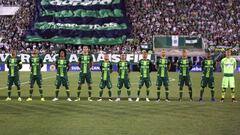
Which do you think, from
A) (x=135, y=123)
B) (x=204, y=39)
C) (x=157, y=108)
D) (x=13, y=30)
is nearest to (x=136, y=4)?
(x=204, y=39)

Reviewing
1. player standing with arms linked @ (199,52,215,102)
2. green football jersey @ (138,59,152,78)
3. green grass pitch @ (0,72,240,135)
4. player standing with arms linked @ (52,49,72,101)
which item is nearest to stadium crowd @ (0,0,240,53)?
green football jersey @ (138,59,152,78)

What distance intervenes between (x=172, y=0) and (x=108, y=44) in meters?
9.51

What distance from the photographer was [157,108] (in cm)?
1967

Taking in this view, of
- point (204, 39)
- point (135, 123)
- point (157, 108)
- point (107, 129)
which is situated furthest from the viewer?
point (204, 39)

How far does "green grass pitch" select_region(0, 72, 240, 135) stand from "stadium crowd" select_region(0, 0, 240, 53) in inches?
1236

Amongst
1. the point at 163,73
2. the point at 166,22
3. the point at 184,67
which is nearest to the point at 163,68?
the point at 163,73

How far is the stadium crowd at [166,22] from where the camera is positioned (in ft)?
178

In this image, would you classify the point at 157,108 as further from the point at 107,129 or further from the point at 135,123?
the point at 107,129

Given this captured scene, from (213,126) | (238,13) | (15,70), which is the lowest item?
(213,126)

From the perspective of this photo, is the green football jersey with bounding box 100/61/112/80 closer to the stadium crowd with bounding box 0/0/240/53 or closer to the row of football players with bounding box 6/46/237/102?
the row of football players with bounding box 6/46/237/102

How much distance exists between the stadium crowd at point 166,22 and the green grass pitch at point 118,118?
1236 inches

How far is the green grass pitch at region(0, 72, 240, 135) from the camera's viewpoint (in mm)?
14195

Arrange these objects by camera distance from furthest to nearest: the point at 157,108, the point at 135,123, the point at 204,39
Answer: the point at 204,39 < the point at 157,108 < the point at 135,123

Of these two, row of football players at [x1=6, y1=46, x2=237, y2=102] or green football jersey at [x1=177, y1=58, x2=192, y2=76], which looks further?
green football jersey at [x1=177, y1=58, x2=192, y2=76]
